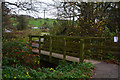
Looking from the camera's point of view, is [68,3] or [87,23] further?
[68,3]

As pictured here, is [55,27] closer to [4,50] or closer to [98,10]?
[98,10]

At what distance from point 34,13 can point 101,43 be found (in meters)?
3.80

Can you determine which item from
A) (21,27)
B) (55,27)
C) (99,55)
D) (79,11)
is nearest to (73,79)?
(99,55)

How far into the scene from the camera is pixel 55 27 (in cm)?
1047

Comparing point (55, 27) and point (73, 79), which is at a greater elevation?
point (55, 27)

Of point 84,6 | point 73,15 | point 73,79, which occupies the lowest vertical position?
point 73,79

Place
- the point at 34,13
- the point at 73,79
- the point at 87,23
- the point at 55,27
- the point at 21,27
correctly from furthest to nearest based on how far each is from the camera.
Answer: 1. the point at 21,27
2. the point at 55,27
3. the point at 87,23
4. the point at 34,13
5. the point at 73,79

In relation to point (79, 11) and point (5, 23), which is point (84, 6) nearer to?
point (79, 11)

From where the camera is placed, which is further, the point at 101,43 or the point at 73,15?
the point at 73,15

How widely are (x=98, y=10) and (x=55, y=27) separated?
3.89 metres

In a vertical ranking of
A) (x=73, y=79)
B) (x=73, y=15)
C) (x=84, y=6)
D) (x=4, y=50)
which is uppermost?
(x=84, y=6)

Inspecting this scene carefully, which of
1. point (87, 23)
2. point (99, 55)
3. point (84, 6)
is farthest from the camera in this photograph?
point (84, 6)

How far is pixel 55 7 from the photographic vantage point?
9.06 metres

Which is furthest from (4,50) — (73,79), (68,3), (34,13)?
(68,3)
